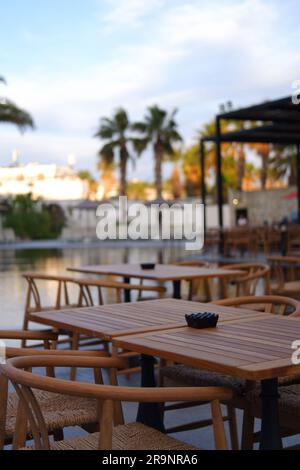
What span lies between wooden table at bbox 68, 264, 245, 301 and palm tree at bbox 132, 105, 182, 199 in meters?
35.2

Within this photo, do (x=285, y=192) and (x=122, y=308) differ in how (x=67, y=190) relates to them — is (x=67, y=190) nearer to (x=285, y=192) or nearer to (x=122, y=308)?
(x=285, y=192)

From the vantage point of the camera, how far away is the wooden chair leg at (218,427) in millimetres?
2258

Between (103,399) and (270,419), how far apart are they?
0.67m

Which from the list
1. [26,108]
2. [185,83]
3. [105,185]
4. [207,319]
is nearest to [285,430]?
[207,319]

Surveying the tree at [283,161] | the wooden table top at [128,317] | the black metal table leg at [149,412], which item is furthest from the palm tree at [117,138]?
the black metal table leg at [149,412]

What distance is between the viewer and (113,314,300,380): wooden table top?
2.37m

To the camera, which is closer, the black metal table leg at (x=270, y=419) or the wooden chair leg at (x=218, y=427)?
the wooden chair leg at (x=218, y=427)

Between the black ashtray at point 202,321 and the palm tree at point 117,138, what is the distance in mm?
39641

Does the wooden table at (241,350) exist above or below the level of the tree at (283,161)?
below

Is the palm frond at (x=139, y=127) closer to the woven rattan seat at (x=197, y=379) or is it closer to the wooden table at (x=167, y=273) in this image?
the wooden table at (x=167, y=273)

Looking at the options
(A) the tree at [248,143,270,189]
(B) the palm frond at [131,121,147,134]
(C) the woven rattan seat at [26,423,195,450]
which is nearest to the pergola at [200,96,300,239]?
(C) the woven rattan seat at [26,423,195,450]

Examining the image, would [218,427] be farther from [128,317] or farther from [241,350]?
[128,317]

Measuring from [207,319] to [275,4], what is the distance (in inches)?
209

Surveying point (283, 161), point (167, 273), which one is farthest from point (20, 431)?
point (283, 161)
